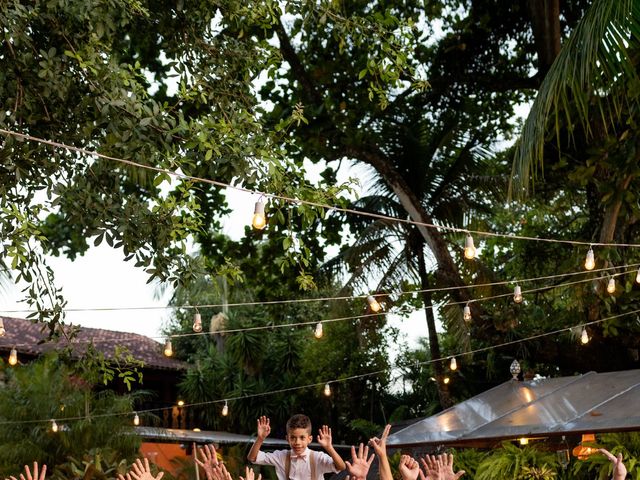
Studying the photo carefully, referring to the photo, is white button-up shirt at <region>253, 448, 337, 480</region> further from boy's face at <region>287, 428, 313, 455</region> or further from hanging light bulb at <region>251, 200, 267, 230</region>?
hanging light bulb at <region>251, 200, 267, 230</region>

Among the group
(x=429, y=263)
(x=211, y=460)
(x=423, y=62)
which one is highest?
(x=423, y=62)

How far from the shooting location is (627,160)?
864 cm

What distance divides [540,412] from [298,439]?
481 cm

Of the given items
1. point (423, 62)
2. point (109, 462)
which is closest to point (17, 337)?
point (109, 462)

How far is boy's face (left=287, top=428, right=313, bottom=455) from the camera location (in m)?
5.16

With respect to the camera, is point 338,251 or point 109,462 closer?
Answer: point 109,462

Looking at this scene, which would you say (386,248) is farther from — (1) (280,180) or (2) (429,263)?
(1) (280,180)

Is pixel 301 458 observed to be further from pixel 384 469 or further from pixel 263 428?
pixel 384 469

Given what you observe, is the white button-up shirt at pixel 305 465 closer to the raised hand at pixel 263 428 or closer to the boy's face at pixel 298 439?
the boy's face at pixel 298 439

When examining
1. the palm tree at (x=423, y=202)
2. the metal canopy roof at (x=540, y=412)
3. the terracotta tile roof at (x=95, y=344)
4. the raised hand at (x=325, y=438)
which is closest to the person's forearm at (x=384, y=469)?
the raised hand at (x=325, y=438)

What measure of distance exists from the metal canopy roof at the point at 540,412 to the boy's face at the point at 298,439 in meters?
3.96

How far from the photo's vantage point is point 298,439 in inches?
203

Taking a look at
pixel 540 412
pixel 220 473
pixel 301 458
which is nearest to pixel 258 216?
pixel 301 458

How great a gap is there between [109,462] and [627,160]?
28.4 ft
